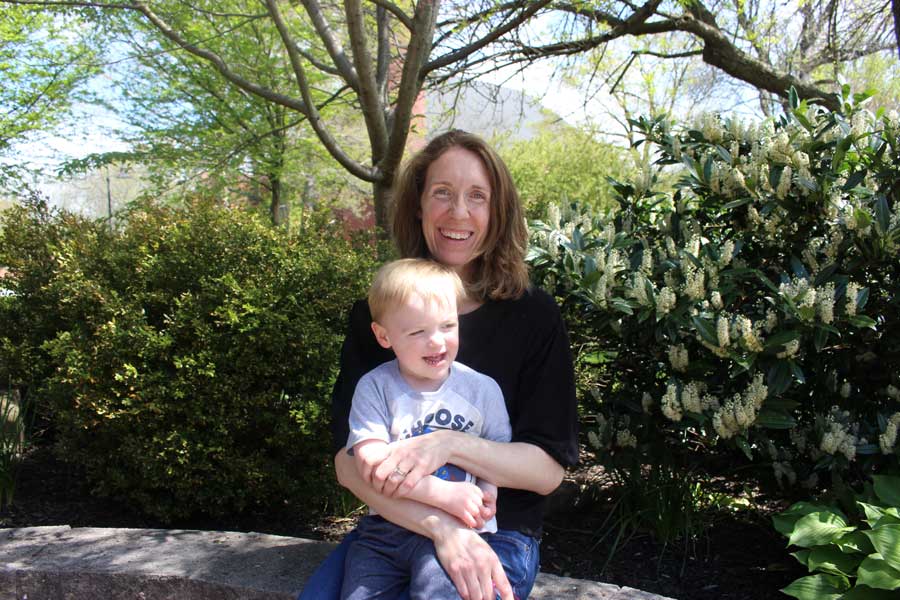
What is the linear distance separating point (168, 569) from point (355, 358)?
1127 millimetres

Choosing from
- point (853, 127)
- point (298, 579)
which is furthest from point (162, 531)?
point (853, 127)

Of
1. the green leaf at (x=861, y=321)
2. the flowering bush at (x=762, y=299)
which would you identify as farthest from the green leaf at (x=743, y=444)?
the green leaf at (x=861, y=321)

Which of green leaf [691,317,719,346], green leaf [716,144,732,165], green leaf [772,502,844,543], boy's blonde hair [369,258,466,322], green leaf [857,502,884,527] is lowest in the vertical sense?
green leaf [772,502,844,543]

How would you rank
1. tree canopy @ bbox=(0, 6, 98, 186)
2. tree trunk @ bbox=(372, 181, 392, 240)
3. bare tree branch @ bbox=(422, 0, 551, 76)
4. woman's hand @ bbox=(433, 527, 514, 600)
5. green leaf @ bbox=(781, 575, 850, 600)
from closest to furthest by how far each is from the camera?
woman's hand @ bbox=(433, 527, 514, 600) → green leaf @ bbox=(781, 575, 850, 600) → bare tree branch @ bbox=(422, 0, 551, 76) → tree trunk @ bbox=(372, 181, 392, 240) → tree canopy @ bbox=(0, 6, 98, 186)

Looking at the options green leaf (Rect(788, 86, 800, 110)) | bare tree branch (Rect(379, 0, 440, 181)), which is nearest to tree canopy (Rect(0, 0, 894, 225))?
bare tree branch (Rect(379, 0, 440, 181))

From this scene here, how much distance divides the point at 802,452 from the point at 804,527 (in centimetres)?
51

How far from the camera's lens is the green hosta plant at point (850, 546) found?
7.48 feet

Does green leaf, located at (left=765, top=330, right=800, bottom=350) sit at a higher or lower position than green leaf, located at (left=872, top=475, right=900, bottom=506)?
higher

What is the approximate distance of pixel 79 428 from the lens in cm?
351

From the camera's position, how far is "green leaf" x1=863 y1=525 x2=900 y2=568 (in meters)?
2.26

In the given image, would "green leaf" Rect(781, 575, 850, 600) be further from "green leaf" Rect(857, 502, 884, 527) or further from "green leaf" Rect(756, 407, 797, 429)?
Result: "green leaf" Rect(756, 407, 797, 429)

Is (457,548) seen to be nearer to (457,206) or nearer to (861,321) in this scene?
(457,206)

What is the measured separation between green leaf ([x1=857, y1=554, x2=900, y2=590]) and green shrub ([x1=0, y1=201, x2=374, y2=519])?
7.01 feet

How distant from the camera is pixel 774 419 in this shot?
2717 mm
